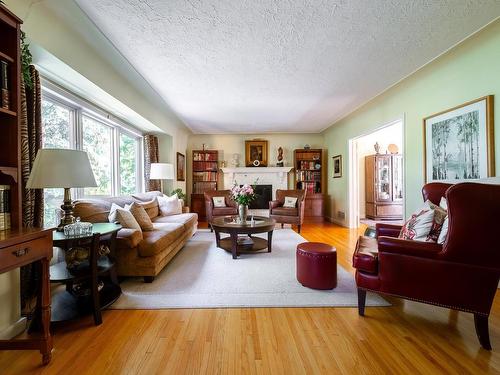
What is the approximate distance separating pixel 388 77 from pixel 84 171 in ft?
12.6


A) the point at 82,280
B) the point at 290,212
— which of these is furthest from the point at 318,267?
the point at 290,212

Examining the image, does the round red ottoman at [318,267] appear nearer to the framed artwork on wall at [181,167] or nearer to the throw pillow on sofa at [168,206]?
the throw pillow on sofa at [168,206]

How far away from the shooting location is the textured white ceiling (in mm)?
1911

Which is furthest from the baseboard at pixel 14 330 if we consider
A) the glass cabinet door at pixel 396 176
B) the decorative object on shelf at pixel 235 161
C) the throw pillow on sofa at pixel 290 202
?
the glass cabinet door at pixel 396 176

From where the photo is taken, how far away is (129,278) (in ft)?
8.43

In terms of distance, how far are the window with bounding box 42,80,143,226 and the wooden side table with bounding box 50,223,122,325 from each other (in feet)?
3.14

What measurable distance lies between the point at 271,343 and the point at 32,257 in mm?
1535

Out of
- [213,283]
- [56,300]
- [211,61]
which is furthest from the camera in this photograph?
[211,61]

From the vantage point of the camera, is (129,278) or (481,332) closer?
(481,332)

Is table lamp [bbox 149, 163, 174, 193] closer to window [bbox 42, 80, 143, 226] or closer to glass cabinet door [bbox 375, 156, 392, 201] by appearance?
window [bbox 42, 80, 143, 226]

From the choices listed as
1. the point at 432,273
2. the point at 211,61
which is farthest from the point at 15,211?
the point at 432,273

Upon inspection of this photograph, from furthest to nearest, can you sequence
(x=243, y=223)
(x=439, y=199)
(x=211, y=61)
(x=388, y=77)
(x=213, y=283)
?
(x=243, y=223) < (x=388, y=77) < (x=211, y=61) < (x=213, y=283) < (x=439, y=199)

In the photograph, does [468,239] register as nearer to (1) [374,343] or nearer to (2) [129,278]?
(1) [374,343]

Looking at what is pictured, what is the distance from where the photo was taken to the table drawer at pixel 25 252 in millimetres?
1095
